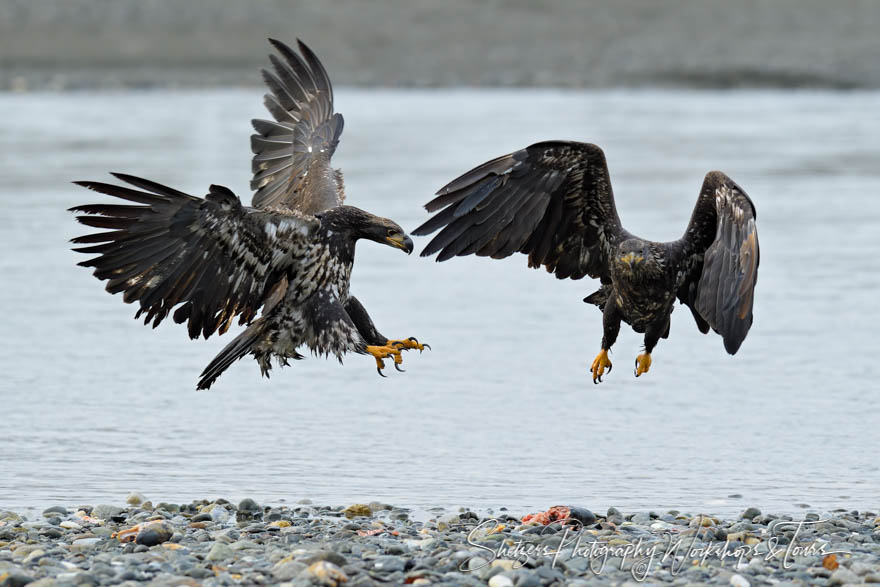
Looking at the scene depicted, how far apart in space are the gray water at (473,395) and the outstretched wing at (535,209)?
3.79 feet

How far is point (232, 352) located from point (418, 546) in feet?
6.17

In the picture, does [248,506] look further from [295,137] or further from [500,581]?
[295,137]

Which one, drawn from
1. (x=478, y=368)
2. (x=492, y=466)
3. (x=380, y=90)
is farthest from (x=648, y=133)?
(x=492, y=466)

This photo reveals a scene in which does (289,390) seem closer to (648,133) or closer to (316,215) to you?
(316,215)

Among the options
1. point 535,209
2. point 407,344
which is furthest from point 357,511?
point 535,209

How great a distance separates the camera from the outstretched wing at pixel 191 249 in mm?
6707

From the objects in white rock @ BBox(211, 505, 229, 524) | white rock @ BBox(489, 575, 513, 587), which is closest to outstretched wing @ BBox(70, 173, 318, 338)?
white rock @ BBox(211, 505, 229, 524)

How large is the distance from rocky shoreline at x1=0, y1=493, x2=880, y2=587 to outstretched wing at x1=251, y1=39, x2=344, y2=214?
2338 millimetres

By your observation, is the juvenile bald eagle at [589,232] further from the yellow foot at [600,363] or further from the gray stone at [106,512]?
the gray stone at [106,512]

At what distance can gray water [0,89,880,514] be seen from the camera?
741cm

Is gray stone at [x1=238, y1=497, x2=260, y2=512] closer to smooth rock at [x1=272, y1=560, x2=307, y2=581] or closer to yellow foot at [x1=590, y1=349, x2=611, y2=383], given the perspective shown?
smooth rock at [x1=272, y1=560, x2=307, y2=581]

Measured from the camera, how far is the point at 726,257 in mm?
6820

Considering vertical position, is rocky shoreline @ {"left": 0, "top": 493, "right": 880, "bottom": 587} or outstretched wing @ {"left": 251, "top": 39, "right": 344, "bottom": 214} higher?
outstretched wing @ {"left": 251, "top": 39, "right": 344, "bottom": 214}

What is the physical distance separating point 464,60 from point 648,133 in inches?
506
